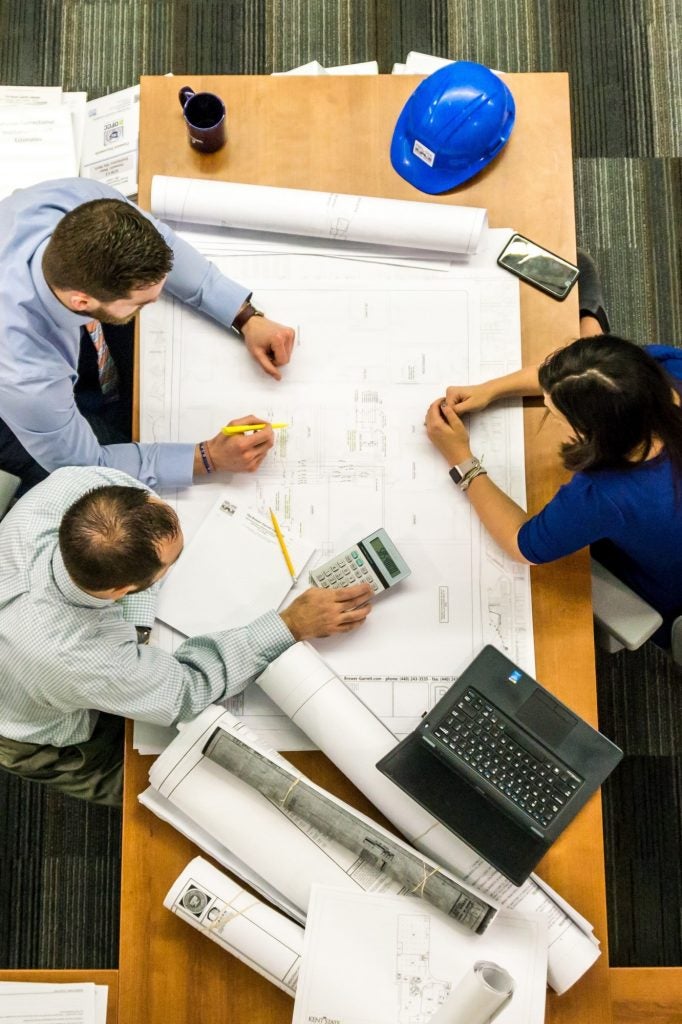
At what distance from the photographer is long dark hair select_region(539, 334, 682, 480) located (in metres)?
1.09

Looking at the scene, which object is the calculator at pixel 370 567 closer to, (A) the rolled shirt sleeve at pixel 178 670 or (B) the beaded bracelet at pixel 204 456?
(A) the rolled shirt sleeve at pixel 178 670

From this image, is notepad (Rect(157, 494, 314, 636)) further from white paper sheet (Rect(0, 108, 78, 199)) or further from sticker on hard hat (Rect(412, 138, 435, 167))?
white paper sheet (Rect(0, 108, 78, 199))

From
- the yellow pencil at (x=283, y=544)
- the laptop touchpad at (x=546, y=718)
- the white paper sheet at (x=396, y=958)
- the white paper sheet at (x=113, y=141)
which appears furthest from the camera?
the white paper sheet at (x=113, y=141)

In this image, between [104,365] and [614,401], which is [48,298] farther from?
[614,401]

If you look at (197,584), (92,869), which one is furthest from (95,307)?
(92,869)

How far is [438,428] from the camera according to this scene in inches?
48.4

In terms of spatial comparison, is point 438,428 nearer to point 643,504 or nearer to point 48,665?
point 643,504

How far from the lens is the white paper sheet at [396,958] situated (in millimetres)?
1002

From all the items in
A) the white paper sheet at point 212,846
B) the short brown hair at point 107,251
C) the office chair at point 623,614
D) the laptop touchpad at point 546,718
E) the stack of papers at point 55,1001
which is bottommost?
the stack of papers at point 55,1001

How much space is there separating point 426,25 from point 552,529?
5.29 feet

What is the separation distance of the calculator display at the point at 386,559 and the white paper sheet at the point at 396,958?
42 cm

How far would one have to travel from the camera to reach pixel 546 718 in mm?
1110

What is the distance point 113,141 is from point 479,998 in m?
1.63

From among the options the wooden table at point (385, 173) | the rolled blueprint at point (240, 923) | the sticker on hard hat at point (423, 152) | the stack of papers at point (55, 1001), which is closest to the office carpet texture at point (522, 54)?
the wooden table at point (385, 173)
